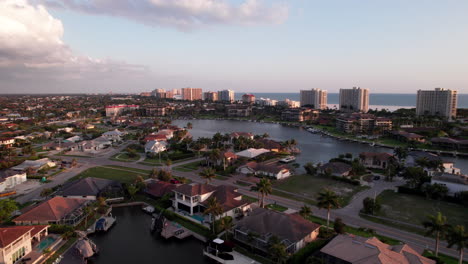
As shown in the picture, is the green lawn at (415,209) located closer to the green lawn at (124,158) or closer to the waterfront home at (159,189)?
the waterfront home at (159,189)

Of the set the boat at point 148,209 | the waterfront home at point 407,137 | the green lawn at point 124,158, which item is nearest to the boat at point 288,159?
the green lawn at point 124,158

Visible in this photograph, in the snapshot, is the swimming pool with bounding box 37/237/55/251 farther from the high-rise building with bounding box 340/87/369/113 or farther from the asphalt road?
the high-rise building with bounding box 340/87/369/113

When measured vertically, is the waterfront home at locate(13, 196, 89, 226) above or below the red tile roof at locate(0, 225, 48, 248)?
below

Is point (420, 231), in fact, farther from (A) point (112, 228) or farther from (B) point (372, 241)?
(A) point (112, 228)

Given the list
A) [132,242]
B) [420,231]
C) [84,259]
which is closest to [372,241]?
[420,231]

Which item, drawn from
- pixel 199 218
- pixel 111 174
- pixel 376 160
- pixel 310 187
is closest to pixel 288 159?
pixel 376 160

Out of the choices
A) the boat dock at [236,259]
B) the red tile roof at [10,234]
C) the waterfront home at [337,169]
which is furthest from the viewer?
the waterfront home at [337,169]

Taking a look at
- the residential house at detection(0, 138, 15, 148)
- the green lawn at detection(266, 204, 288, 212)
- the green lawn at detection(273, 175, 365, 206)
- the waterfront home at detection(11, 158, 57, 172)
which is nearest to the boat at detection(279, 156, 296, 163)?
the green lawn at detection(273, 175, 365, 206)

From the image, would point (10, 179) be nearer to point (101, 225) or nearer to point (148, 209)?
point (101, 225)
